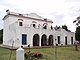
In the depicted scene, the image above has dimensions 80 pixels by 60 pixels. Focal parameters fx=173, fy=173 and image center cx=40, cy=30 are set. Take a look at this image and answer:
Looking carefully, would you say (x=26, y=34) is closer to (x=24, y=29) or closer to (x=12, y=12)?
(x=24, y=29)

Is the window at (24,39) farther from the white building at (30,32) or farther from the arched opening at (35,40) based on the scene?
the arched opening at (35,40)

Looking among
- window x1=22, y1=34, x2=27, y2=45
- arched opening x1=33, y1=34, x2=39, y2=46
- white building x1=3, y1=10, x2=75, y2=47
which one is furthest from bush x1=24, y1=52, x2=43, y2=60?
arched opening x1=33, y1=34, x2=39, y2=46

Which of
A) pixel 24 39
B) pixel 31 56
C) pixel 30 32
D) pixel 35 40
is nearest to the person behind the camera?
pixel 31 56

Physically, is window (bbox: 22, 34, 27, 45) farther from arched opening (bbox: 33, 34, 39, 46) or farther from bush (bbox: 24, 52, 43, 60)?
bush (bbox: 24, 52, 43, 60)

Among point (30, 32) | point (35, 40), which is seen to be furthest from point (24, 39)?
point (35, 40)

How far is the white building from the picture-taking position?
92.7ft

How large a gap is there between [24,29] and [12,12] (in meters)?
5.06

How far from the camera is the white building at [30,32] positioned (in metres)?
28.2

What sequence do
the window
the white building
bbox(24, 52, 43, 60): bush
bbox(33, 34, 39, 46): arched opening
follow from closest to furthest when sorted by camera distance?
1. bbox(24, 52, 43, 60): bush
2. the white building
3. the window
4. bbox(33, 34, 39, 46): arched opening

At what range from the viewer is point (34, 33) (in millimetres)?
30016

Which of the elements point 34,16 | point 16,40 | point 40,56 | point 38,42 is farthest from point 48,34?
point 40,56

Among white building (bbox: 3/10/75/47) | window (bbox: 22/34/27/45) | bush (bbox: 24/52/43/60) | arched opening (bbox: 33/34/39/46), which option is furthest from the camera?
arched opening (bbox: 33/34/39/46)

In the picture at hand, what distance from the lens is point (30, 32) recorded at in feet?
96.9

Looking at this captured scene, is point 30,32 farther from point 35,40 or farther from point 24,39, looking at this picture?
point 35,40
